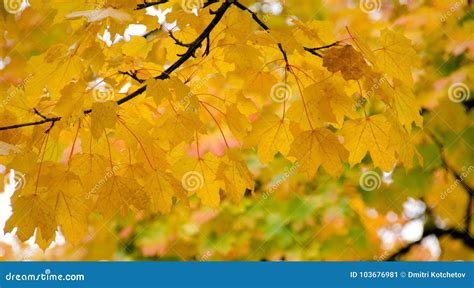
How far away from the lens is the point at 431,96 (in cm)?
350

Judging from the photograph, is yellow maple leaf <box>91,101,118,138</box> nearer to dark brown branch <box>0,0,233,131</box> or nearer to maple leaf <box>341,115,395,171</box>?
dark brown branch <box>0,0,233,131</box>

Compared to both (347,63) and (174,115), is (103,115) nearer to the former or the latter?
(174,115)

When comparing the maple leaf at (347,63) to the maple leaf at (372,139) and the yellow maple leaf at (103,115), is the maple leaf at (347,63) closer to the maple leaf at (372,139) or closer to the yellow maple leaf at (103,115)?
the maple leaf at (372,139)

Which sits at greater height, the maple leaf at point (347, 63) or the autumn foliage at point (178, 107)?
the maple leaf at point (347, 63)

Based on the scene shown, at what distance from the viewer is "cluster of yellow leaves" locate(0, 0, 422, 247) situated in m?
1.81

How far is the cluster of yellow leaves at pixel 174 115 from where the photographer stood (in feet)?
5.95

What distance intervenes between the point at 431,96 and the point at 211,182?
1.87 metres

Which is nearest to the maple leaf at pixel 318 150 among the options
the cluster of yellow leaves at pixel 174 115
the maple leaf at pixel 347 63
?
the cluster of yellow leaves at pixel 174 115

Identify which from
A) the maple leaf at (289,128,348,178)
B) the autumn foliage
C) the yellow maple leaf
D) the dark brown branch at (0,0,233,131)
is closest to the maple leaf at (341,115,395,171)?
the autumn foliage

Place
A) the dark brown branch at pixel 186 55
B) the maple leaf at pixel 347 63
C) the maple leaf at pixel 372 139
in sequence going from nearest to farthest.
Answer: the maple leaf at pixel 347 63 < the dark brown branch at pixel 186 55 < the maple leaf at pixel 372 139

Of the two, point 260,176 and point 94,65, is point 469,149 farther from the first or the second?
point 94,65

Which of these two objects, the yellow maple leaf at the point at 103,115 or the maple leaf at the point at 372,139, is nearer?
the yellow maple leaf at the point at 103,115

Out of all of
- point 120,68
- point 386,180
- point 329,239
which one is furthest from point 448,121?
point 120,68

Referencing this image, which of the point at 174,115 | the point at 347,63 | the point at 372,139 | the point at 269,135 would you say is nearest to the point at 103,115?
the point at 174,115
